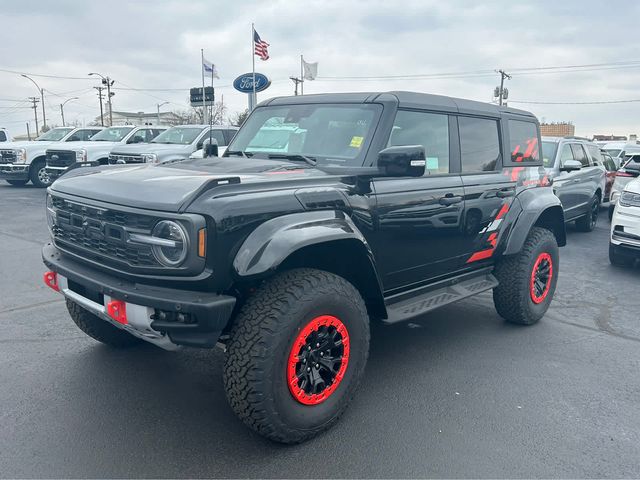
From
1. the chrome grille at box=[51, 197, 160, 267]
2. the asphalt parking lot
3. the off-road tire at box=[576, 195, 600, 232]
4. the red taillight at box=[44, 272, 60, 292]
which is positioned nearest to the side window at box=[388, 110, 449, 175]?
the asphalt parking lot

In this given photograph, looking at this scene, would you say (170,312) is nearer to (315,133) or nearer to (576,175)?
(315,133)

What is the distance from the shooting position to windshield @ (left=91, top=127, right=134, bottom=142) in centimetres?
1617

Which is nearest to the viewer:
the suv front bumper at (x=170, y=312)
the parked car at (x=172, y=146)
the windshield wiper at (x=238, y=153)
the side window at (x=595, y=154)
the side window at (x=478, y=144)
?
the suv front bumper at (x=170, y=312)

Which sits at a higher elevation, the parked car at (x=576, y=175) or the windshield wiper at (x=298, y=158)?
the windshield wiper at (x=298, y=158)

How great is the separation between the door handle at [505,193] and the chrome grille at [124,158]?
9548 mm

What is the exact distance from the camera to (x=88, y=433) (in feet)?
10.1

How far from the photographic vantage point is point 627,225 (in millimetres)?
7078

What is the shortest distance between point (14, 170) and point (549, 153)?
45.2 feet

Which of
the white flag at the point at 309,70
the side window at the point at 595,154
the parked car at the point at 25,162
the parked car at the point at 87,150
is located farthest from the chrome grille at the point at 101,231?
the white flag at the point at 309,70

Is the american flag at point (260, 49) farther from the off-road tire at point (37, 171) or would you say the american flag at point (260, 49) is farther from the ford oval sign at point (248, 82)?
the off-road tire at point (37, 171)

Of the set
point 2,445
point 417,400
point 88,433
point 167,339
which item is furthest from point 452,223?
point 2,445

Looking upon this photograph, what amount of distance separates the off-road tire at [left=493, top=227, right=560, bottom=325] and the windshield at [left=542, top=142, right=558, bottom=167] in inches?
187

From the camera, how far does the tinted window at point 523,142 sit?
5.00 m

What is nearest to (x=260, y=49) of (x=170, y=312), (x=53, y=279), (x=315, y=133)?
(x=315, y=133)
